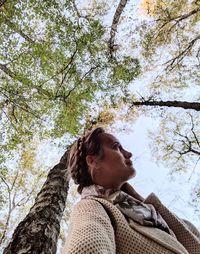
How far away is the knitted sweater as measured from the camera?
4.06ft

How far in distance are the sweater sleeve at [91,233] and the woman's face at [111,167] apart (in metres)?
0.39

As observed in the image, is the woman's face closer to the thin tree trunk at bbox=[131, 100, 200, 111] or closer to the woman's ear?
the woman's ear

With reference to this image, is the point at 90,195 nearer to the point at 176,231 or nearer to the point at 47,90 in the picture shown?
the point at 176,231

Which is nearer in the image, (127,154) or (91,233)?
(91,233)

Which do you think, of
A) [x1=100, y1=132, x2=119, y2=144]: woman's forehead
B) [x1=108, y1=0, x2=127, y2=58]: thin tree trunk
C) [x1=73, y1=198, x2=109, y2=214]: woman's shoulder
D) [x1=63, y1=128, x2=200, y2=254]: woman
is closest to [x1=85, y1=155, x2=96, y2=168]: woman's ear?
[x1=63, y1=128, x2=200, y2=254]: woman

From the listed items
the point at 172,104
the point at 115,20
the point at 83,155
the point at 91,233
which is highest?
the point at 115,20

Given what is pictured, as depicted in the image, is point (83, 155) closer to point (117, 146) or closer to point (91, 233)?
point (117, 146)

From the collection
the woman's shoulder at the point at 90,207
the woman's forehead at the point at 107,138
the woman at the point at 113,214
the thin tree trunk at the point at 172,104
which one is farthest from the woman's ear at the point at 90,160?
the thin tree trunk at the point at 172,104

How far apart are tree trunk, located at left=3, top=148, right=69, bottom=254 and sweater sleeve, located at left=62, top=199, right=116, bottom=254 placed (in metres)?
2.03

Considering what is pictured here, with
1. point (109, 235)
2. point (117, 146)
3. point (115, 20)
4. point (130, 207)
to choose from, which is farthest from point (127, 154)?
point (115, 20)

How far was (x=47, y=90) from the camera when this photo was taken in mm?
10125

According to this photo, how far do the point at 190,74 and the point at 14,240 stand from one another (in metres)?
12.6

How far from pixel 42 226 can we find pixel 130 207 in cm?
231

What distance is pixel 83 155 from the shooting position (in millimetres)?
2180
